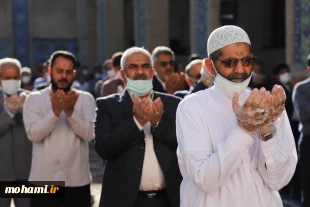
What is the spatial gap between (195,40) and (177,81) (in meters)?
6.84

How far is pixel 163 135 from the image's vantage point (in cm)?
371

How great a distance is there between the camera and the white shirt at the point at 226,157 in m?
2.59

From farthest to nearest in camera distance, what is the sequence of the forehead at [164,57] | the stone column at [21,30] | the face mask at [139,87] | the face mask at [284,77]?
the stone column at [21,30], the face mask at [284,77], the forehead at [164,57], the face mask at [139,87]

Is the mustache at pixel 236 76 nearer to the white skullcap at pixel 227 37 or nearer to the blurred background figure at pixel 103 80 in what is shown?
the white skullcap at pixel 227 37

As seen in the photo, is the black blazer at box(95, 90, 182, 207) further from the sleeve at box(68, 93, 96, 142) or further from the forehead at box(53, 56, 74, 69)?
the forehead at box(53, 56, 74, 69)

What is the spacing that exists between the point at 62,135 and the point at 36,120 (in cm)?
25

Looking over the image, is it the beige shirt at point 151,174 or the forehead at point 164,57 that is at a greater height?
the forehead at point 164,57

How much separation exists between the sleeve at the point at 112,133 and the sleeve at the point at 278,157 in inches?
42.8

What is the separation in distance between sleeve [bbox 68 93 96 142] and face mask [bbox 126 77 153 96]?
828 mm

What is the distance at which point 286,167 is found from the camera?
269cm

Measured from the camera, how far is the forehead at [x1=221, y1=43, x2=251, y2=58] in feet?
9.00

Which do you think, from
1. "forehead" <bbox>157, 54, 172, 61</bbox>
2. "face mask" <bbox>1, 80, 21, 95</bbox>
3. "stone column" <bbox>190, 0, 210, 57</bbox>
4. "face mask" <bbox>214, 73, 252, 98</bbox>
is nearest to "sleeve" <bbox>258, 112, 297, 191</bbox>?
"face mask" <bbox>214, 73, 252, 98</bbox>

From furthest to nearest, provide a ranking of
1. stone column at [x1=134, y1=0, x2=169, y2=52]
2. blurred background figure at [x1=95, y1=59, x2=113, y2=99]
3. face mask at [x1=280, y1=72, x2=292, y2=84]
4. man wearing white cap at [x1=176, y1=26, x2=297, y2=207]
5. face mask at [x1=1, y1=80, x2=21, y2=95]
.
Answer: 1. stone column at [x1=134, y1=0, x2=169, y2=52]
2. blurred background figure at [x1=95, y1=59, x2=113, y2=99]
3. face mask at [x1=280, y1=72, x2=292, y2=84]
4. face mask at [x1=1, y1=80, x2=21, y2=95]
5. man wearing white cap at [x1=176, y1=26, x2=297, y2=207]

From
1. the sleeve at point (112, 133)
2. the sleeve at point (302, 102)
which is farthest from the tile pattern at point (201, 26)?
the sleeve at point (112, 133)
